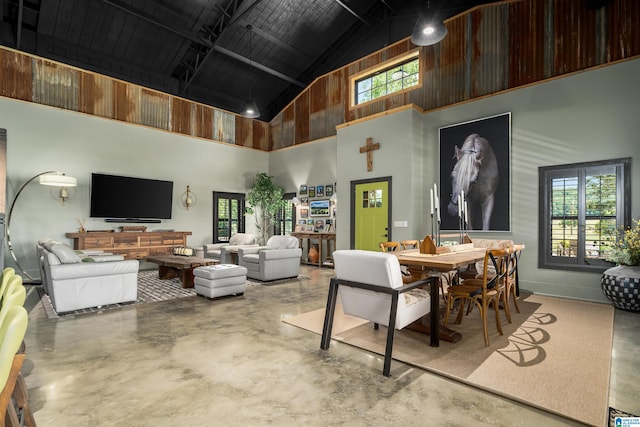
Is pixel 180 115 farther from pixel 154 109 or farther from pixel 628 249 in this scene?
pixel 628 249

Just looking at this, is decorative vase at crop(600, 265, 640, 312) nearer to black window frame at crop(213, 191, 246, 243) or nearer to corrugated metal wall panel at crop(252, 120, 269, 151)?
black window frame at crop(213, 191, 246, 243)

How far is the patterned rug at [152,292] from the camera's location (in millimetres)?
4195

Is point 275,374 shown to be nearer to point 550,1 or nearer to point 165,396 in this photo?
point 165,396

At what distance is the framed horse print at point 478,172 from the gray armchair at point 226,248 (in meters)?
4.41

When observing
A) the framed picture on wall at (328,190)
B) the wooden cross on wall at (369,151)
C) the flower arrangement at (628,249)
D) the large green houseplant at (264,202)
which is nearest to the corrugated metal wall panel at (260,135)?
the large green houseplant at (264,202)

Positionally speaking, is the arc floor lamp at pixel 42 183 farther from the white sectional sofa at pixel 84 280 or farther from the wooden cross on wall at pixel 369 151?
the wooden cross on wall at pixel 369 151

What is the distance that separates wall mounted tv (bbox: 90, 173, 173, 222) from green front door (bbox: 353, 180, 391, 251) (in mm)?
4766

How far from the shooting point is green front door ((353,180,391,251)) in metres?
6.89

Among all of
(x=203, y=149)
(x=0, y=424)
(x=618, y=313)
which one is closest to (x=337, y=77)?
(x=203, y=149)

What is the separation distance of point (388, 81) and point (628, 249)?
5.34 meters

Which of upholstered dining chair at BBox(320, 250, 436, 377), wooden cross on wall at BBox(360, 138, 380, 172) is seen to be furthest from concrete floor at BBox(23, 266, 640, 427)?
wooden cross on wall at BBox(360, 138, 380, 172)

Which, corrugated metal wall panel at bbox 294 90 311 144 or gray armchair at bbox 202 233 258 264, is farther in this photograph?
corrugated metal wall panel at bbox 294 90 311 144

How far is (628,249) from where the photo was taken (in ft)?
14.3

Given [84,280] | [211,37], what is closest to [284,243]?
[84,280]
